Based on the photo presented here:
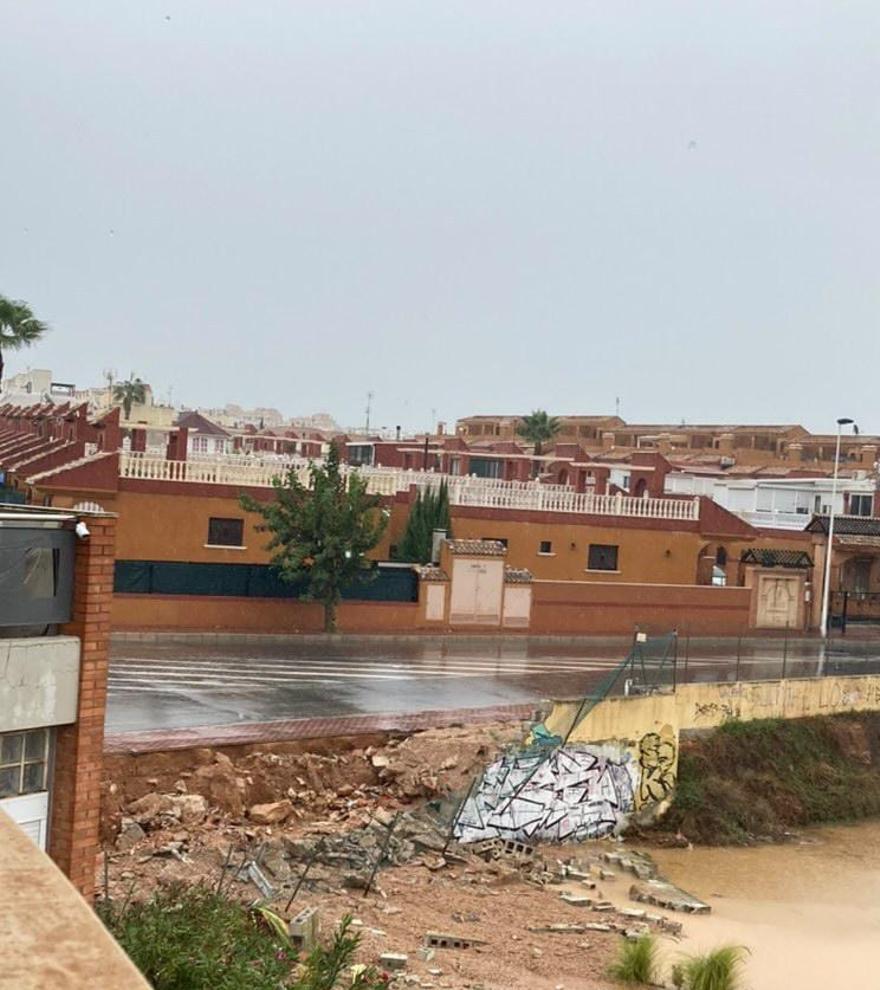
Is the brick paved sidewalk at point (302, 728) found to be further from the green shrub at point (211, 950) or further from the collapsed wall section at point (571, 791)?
the green shrub at point (211, 950)

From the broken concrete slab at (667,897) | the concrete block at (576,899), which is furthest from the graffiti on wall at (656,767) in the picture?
the concrete block at (576,899)

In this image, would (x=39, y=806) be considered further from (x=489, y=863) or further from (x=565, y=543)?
(x=565, y=543)

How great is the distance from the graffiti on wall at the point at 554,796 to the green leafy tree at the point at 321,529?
1084cm

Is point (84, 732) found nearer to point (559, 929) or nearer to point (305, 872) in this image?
point (305, 872)

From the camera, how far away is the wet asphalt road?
2397cm

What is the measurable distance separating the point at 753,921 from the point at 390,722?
6514 millimetres

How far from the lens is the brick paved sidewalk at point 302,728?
67.1ft

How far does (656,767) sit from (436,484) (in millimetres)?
16515

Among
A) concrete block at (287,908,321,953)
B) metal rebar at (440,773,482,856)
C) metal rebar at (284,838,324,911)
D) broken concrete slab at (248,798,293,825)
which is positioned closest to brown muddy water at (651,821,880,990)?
metal rebar at (440,773,482,856)

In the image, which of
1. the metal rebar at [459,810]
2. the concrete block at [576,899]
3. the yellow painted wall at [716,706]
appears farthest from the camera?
the yellow painted wall at [716,706]

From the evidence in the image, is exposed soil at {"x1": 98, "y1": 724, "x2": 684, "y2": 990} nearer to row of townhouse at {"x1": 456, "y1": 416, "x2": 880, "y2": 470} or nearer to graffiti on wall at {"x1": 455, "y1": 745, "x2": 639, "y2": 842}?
graffiti on wall at {"x1": 455, "y1": 745, "x2": 639, "y2": 842}

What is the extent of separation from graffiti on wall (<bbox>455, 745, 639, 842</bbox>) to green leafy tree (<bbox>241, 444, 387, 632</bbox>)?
1084 cm

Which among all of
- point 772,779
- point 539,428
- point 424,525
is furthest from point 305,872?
point 539,428

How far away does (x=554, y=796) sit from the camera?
76.9 ft
